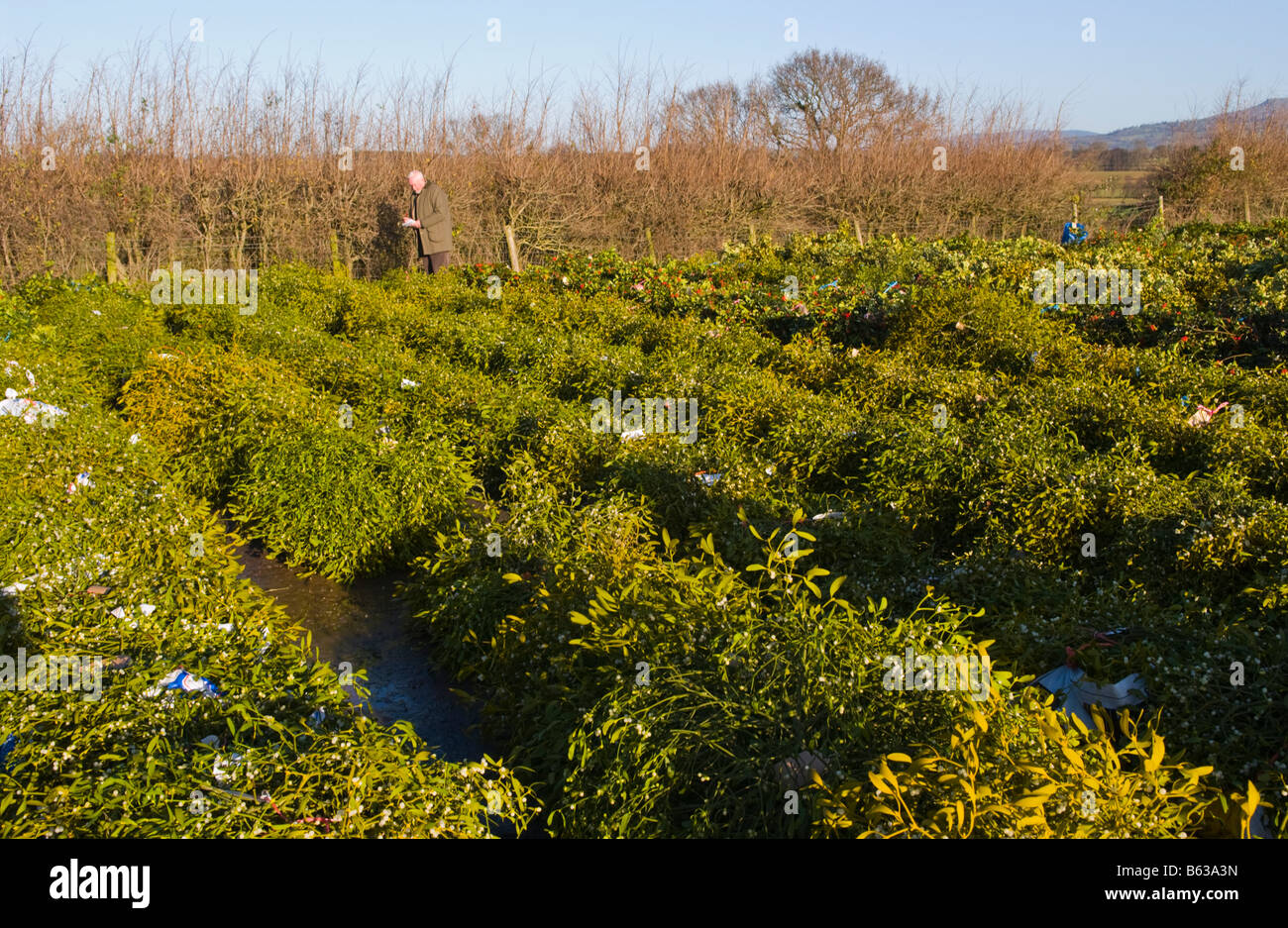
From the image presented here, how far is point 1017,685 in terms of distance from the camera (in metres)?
3.21

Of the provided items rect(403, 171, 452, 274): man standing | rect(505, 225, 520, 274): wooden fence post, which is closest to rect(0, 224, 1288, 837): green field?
rect(403, 171, 452, 274): man standing

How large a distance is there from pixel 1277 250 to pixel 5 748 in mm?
10968

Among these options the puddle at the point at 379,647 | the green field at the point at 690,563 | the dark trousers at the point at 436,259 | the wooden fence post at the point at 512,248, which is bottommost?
the puddle at the point at 379,647

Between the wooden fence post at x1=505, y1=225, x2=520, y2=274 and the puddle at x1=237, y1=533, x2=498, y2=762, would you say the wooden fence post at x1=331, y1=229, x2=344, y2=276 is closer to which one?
the wooden fence post at x1=505, y1=225, x2=520, y2=274

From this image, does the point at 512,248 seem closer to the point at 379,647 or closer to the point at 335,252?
the point at 335,252

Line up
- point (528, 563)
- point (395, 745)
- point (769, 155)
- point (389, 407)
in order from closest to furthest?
point (395, 745) < point (528, 563) < point (389, 407) < point (769, 155)

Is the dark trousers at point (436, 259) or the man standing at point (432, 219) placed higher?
the man standing at point (432, 219)

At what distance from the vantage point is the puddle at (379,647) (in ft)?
11.7

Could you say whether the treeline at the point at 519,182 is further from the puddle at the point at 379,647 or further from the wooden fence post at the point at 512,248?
the puddle at the point at 379,647

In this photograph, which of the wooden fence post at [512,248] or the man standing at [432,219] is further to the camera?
the wooden fence post at [512,248]

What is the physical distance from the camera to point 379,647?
13.9 feet

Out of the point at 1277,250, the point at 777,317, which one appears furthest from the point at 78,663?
the point at 1277,250

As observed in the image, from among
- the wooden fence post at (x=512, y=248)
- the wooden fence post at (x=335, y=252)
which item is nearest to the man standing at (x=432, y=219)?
the wooden fence post at (x=512, y=248)
